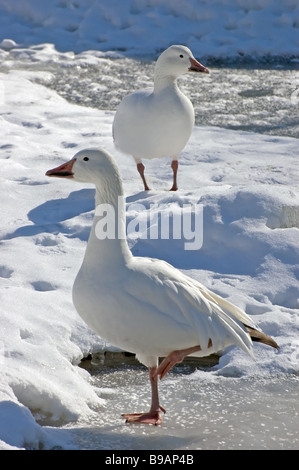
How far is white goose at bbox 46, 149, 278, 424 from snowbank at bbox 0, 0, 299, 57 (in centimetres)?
805

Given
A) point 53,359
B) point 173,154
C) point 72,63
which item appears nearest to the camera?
point 53,359

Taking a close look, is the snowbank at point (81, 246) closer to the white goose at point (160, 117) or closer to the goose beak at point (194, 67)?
the white goose at point (160, 117)

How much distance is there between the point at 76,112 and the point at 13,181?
2455 millimetres

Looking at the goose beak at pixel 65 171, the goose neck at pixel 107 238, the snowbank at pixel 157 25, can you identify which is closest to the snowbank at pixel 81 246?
the goose neck at pixel 107 238

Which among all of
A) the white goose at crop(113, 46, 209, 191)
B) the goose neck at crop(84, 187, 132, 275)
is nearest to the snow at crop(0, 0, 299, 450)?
the white goose at crop(113, 46, 209, 191)

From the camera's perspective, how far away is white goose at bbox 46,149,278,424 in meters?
3.87

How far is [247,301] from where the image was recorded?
17.0ft

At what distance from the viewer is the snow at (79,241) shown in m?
4.07

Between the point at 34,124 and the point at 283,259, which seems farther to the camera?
the point at 34,124

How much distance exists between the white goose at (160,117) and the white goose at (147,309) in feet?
8.59

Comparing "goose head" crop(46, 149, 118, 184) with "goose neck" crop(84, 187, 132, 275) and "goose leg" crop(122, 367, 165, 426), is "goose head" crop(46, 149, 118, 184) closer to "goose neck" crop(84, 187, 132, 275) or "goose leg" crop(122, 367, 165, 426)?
"goose neck" crop(84, 187, 132, 275)
